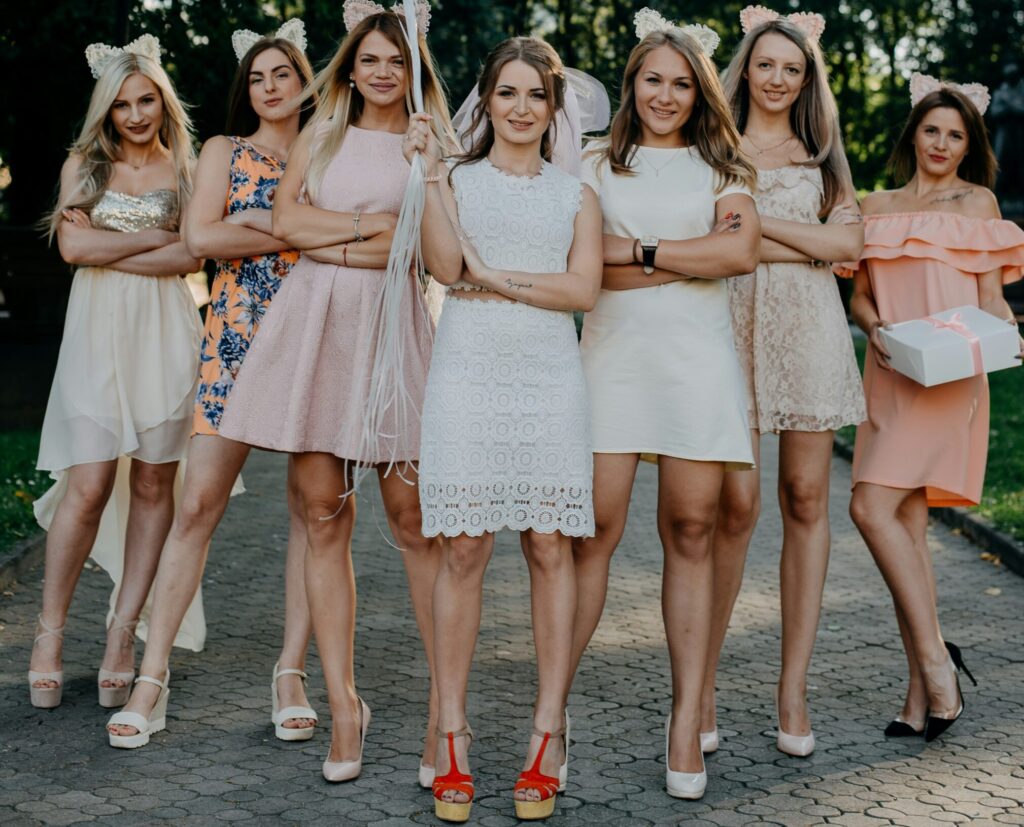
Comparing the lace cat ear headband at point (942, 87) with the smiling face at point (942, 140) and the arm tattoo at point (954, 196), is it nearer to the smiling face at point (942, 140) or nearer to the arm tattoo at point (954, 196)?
the smiling face at point (942, 140)

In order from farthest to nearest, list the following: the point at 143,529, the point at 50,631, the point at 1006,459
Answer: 1. the point at 1006,459
2. the point at 143,529
3. the point at 50,631

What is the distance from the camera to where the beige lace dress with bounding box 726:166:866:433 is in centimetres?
488

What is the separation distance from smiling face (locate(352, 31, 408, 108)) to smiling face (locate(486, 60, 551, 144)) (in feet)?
1.36

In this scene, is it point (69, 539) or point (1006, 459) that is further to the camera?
point (1006, 459)

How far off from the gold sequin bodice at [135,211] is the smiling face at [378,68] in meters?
1.23

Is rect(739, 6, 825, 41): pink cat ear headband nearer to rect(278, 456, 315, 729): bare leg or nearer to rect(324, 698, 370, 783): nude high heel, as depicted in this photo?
rect(278, 456, 315, 729): bare leg

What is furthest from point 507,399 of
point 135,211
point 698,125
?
point 135,211

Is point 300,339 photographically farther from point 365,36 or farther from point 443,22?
point 443,22

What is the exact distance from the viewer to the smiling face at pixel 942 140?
521cm

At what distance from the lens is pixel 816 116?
4.95m

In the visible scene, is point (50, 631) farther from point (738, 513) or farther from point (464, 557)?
point (738, 513)

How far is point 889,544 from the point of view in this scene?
5.19 m

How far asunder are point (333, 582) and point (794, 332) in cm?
176

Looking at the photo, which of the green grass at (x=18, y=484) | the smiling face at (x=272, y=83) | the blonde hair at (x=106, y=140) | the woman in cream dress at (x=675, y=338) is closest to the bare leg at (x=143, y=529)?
the blonde hair at (x=106, y=140)
